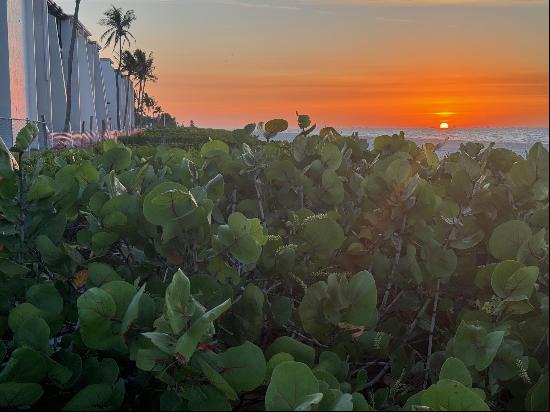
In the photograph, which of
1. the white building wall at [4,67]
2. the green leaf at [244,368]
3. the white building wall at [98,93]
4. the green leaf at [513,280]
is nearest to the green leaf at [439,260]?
the green leaf at [513,280]

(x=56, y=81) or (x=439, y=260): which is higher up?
(x=56, y=81)

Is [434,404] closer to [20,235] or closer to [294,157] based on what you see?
[20,235]

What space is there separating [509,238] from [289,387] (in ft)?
2.53

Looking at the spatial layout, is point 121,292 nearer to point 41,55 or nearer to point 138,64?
point 41,55

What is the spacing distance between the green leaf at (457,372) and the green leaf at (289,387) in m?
0.30

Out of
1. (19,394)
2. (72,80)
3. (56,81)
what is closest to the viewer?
(19,394)

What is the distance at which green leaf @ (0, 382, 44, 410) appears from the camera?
1.16 meters

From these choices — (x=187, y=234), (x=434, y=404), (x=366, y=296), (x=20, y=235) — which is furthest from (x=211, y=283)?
(x=20, y=235)

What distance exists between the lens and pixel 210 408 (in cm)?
106

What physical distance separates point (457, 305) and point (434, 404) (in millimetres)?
943

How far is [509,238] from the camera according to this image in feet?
4.75

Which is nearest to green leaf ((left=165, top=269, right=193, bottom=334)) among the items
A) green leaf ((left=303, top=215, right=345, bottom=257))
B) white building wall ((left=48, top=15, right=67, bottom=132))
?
green leaf ((left=303, top=215, right=345, bottom=257))

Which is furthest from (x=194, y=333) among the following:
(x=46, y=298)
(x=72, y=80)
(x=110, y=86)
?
(x=110, y=86)

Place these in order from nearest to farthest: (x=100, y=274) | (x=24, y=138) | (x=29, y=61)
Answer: (x=100, y=274)
(x=24, y=138)
(x=29, y=61)
